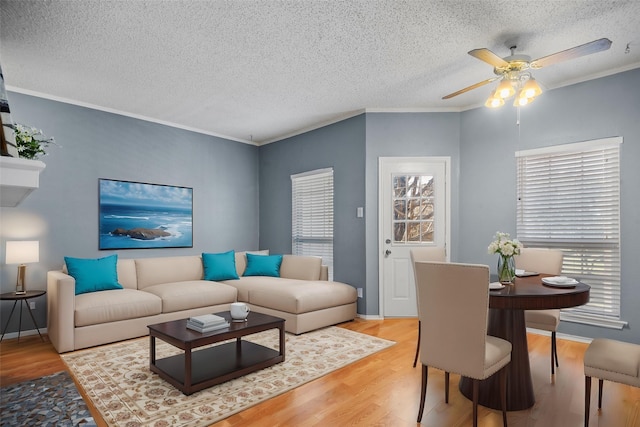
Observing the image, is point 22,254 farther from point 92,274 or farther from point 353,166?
point 353,166

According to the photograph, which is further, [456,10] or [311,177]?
[311,177]

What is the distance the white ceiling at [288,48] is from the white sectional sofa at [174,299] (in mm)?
2067

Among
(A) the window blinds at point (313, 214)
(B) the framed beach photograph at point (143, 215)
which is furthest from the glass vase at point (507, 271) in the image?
(B) the framed beach photograph at point (143, 215)

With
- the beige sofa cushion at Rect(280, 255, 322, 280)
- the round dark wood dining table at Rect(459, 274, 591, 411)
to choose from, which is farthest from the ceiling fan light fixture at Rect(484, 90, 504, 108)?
the beige sofa cushion at Rect(280, 255, 322, 280)

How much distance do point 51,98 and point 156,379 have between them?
354cm

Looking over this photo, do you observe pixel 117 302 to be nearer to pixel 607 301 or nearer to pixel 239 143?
pixel 239 143

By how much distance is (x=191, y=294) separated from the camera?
→ 174 inches

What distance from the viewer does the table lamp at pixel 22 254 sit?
371 centimetres

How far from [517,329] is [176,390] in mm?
2420

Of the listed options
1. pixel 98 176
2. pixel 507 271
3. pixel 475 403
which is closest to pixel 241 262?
pixel 98 176

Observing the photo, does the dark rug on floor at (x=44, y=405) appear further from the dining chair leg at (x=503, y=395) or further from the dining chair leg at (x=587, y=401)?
the dining chair leg at (x=587, y=401)

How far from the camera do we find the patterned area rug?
2.36 m

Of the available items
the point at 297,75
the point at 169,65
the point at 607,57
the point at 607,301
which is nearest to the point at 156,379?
the point at 169,65

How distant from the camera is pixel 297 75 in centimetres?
379
